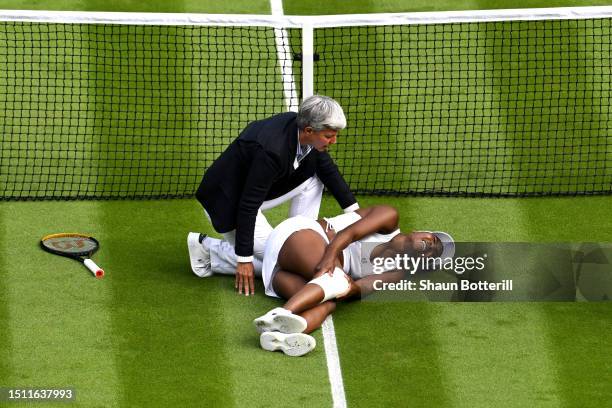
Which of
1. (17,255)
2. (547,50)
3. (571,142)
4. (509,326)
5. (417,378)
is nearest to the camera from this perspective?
(417,378)

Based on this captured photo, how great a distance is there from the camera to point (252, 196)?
13070 mm

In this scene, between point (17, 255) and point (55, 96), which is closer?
point (17, 255)

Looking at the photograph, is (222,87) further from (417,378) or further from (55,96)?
(417,378)

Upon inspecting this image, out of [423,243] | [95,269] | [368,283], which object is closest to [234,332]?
[368,283]

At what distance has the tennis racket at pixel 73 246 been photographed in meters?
13.9

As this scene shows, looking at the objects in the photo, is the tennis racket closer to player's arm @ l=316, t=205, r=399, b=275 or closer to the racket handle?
the racket handle

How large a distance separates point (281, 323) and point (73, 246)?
2.57 metres

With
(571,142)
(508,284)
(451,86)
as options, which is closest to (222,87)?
(451,86)

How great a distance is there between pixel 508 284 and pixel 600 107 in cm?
416

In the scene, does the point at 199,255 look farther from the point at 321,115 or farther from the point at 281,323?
the point at 321,115

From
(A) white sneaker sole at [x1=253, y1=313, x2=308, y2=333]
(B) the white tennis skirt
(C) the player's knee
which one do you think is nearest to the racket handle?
(B) the white tennis skirt

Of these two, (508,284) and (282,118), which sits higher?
(282,118)

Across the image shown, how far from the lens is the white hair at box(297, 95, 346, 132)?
12781 millimetres

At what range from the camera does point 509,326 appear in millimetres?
12969
